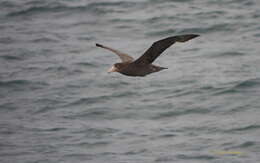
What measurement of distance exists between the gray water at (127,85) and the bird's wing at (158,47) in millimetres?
3155

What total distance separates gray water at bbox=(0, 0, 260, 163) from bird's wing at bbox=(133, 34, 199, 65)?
3.15 m

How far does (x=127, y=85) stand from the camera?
58.1ft

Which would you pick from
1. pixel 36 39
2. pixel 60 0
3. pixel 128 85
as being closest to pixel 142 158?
pixel 128 85

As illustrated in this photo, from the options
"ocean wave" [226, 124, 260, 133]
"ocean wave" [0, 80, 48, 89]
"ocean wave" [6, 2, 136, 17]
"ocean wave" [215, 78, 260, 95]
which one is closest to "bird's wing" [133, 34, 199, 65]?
"ocean wave" [226, 124, 260, 133]

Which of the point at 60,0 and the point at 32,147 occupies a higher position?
the point at 60,0

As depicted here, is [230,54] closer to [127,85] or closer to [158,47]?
[127,85]

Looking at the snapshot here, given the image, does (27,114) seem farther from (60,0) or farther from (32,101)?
(60,0)

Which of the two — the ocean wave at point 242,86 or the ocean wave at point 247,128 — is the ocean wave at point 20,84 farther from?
the ocean wave at point 247,128

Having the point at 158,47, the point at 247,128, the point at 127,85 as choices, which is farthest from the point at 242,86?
the point at 158,47

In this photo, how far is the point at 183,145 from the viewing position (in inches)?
593

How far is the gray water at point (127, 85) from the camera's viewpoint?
1529cm

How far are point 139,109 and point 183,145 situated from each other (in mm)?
1865

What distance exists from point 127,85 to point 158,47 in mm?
6197

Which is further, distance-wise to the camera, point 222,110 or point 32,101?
point 32,101
